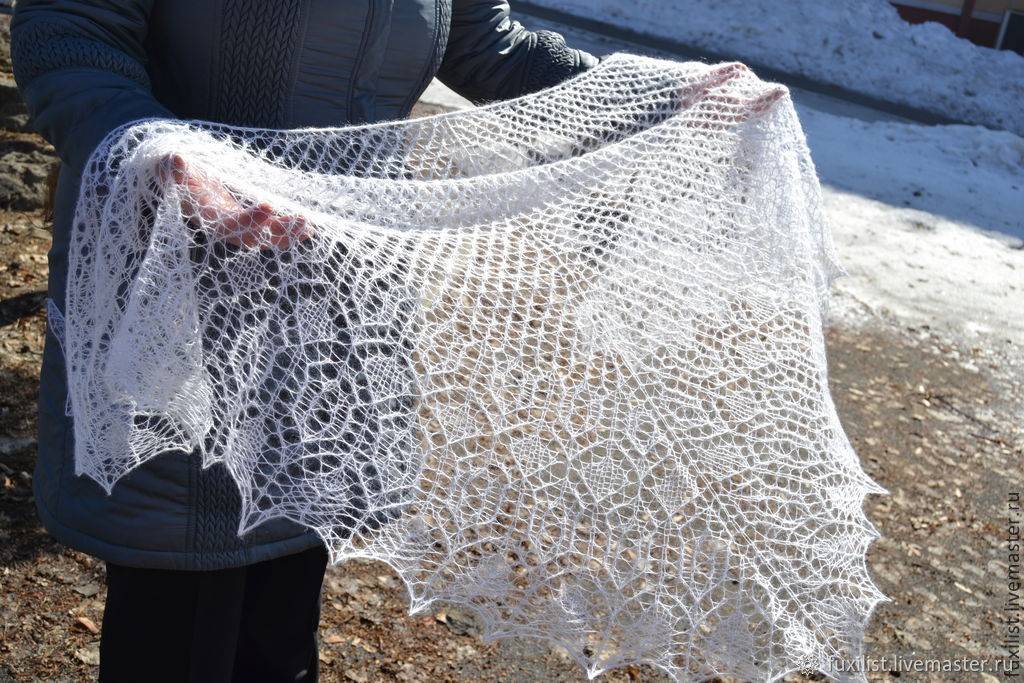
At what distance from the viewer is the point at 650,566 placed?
1382mm

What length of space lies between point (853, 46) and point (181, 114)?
11.2 meters

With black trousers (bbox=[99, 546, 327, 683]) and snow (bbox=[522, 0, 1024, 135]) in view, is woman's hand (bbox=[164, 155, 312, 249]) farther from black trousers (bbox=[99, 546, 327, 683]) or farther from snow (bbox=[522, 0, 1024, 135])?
snow (bbox=[522, 0, 1024, 135])

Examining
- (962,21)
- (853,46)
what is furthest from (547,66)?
(962,21)

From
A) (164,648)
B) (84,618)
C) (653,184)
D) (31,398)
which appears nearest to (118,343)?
(164,648)

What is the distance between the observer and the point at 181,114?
4.58ft

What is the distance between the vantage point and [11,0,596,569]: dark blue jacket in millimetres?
1243

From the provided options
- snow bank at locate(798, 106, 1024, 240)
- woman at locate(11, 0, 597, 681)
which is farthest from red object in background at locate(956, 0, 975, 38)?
woman at locate(11, 0, 597, 681)

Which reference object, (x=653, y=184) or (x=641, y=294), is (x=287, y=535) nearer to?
(x=641, y=294)

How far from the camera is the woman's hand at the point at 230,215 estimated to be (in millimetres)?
1090

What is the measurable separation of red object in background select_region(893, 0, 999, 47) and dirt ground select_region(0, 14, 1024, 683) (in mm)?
8659

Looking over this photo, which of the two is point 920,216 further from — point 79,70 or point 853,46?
point 79,70

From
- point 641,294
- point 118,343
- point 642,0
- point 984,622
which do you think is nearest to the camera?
point 118,343

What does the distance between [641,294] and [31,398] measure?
2540 millimetres

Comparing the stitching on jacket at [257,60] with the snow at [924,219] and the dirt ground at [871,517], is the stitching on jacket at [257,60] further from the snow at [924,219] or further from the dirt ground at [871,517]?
the snow at [924,219]
